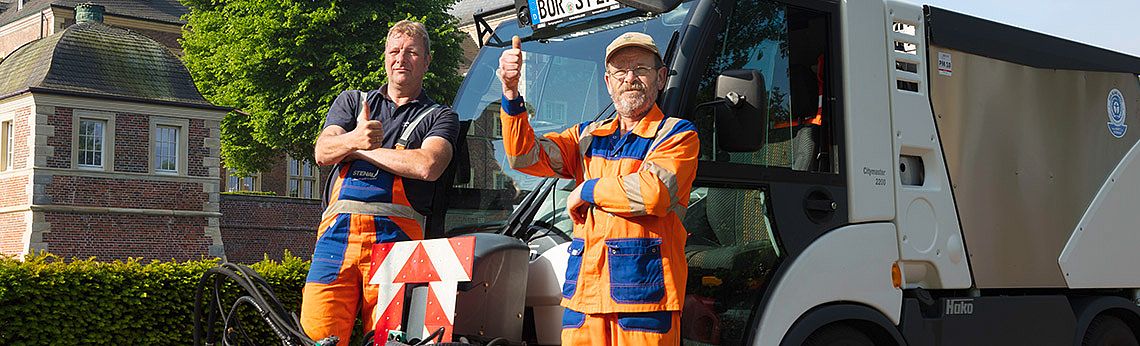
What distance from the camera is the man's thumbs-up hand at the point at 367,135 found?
5.05 metres

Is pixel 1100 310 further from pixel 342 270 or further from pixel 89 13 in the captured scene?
pixel 89 13

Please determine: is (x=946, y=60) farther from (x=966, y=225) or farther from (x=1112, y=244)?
(x=1112, y=244)

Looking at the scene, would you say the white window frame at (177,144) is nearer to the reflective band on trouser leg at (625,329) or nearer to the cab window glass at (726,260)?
the cab window glass at (726,260)

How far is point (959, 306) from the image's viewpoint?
6.45 metres

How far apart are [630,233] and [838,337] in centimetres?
166

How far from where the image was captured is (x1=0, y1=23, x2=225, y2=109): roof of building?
116 feet

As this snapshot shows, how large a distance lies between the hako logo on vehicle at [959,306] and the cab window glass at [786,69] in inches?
40.8

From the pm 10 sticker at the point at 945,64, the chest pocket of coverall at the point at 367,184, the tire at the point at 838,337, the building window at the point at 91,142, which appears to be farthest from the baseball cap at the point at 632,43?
the building window at the point at 91,142

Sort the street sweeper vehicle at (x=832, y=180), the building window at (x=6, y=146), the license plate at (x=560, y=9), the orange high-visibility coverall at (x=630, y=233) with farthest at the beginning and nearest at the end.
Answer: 1. the building window at (x=6, y=146)
2. the license plate at (x=560, y=9)
3. the street sweeper vehicle at (x=832, y=180)
4. the orange high-visibility coverall at (x=630, y=233)

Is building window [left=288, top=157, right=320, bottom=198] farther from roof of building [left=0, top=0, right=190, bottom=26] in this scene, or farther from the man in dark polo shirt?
the man in dark polo shirt

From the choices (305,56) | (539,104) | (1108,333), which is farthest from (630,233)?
(305,56)

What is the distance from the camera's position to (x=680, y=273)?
4746 millimetres

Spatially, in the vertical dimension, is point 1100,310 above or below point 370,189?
below

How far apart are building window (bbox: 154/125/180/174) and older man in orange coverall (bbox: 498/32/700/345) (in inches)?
1336
